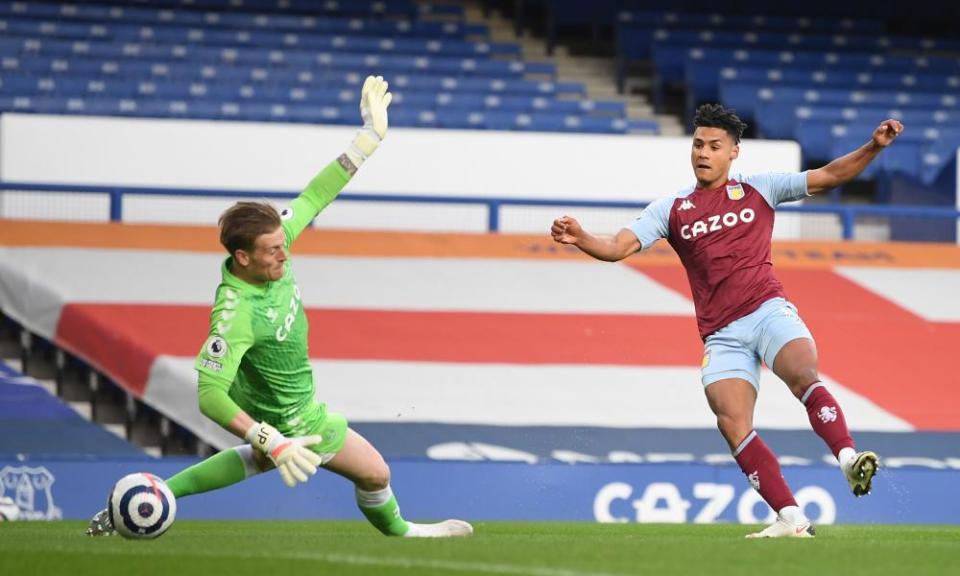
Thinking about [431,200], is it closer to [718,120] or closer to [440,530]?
[718,120]

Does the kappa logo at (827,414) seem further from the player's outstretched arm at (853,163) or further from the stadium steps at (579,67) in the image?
the stadium steps at (579,67)

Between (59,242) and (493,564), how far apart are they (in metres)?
10.6

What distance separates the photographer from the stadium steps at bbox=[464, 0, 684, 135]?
2231 cm

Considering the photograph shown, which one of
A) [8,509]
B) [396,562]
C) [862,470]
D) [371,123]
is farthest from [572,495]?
[396,562]

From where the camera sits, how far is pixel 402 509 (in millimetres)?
11570

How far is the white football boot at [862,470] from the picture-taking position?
7.19 meters

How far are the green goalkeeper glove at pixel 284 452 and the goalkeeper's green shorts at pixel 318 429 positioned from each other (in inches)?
21.5

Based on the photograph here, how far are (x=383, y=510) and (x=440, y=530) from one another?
13.7 inches

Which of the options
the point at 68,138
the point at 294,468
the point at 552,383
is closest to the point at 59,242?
the point at 68,138

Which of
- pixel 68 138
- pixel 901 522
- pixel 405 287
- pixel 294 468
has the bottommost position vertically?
pixel 901 522

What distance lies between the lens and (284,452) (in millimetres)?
6527

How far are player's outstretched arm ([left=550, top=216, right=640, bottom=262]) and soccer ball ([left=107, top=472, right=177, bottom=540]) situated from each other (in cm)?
197

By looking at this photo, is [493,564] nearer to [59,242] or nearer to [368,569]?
[368,569]

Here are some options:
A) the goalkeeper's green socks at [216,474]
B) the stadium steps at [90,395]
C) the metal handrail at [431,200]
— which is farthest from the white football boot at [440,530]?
the metal handrail at [431,200]
